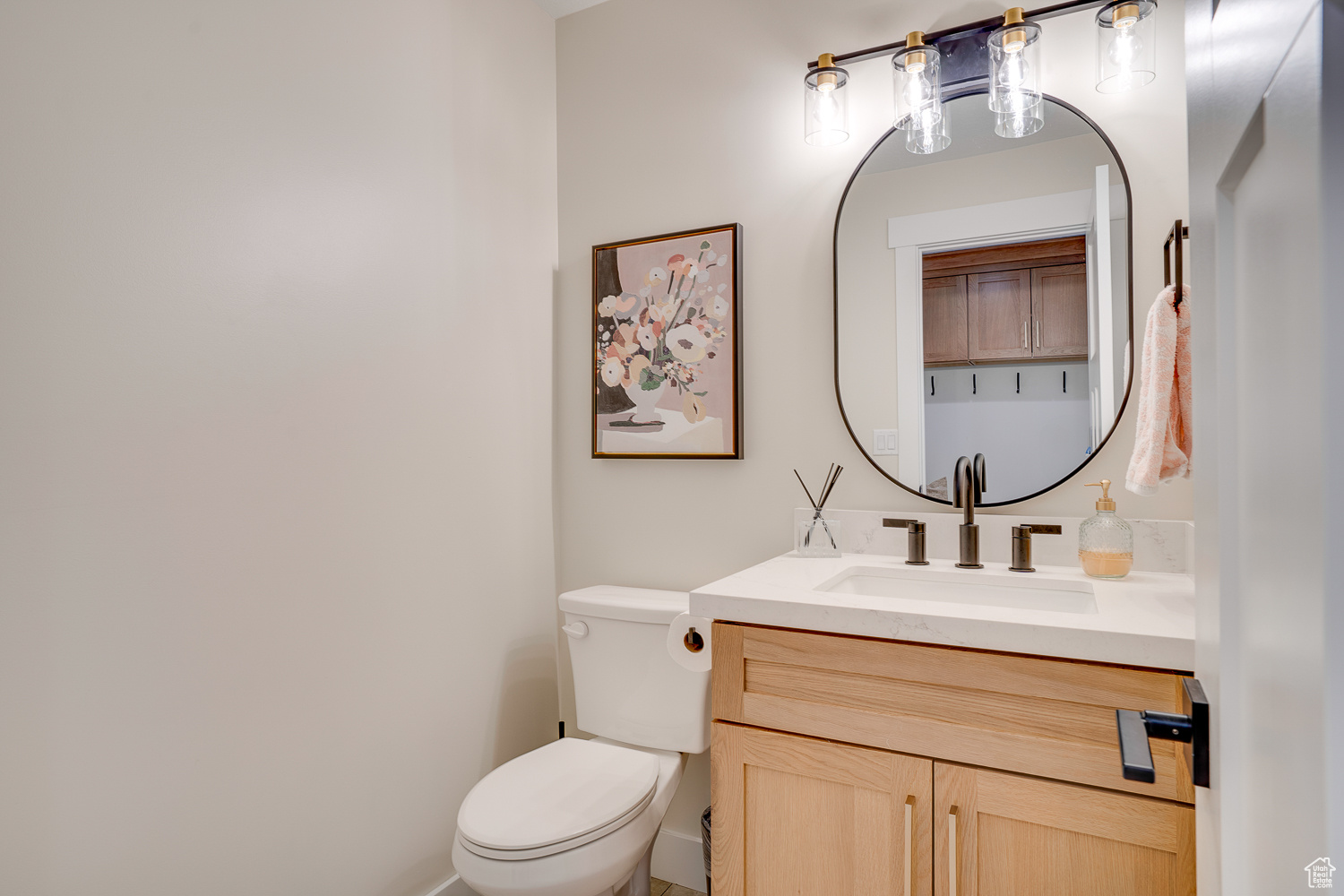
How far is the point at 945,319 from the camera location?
1716 millimetres

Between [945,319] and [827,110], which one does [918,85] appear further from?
[945,319]

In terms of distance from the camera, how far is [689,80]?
2.04 meters

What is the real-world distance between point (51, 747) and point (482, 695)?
94 centimetres

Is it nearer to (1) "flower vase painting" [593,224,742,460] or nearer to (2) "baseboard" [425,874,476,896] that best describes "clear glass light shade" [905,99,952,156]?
(1) "flower vase painting" [593,224,742,460]

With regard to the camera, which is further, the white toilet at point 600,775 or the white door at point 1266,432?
the white toilet at point 600,775

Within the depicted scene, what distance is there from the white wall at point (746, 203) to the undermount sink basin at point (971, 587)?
22 centimetres

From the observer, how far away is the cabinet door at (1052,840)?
1039 millimetres

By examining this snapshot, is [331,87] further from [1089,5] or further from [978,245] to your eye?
[1089,5]

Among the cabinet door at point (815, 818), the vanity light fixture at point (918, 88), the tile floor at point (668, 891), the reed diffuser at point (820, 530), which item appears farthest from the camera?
the tile floor at point (668, 891)

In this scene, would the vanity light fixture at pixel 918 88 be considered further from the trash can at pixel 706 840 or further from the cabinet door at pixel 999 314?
the trash can at pixel 706 840

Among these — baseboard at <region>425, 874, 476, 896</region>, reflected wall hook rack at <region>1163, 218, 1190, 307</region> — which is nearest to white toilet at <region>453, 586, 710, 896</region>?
baseboard at <region>425, 874, 476, 896</region>

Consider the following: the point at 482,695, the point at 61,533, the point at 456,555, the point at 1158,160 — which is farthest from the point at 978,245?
the point at 61,533

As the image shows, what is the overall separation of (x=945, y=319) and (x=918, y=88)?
0.53m

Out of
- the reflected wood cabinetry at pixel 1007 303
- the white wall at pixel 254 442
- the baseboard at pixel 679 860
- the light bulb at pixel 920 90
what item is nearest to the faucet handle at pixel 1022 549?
the reflected wood cabinetry at pixel 1007 303
